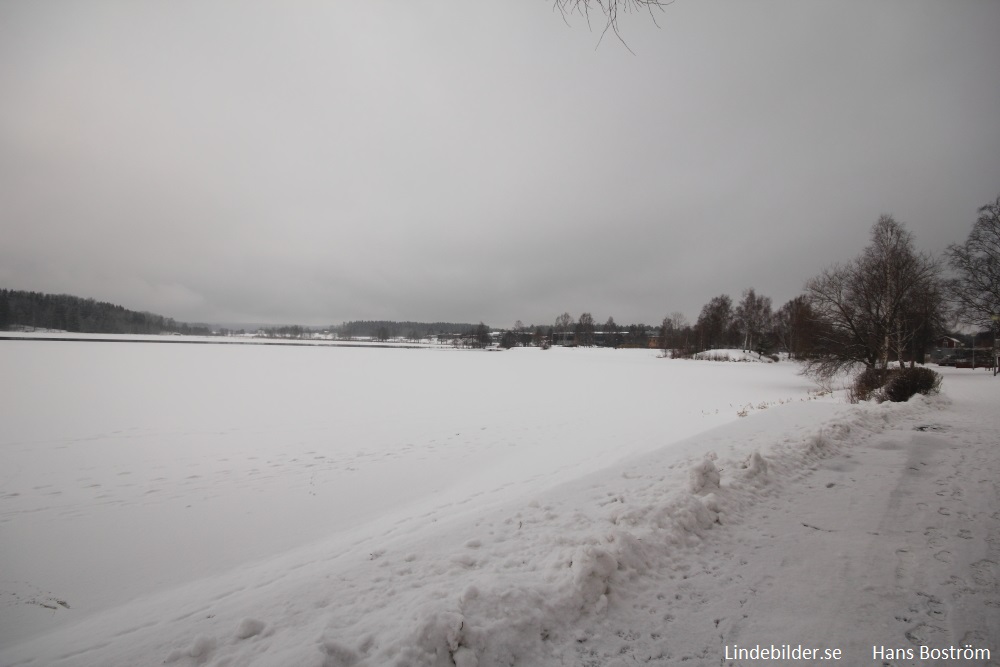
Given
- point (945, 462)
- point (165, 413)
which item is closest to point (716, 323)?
point (945, 462)

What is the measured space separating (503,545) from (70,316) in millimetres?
128973

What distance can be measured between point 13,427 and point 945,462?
70.4ft

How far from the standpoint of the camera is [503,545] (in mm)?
3828

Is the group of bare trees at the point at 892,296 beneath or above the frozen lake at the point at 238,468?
above

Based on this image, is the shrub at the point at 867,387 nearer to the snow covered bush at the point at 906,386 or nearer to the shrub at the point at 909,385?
the snow covered bush at the point at 906,386

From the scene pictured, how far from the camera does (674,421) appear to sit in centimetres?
1277

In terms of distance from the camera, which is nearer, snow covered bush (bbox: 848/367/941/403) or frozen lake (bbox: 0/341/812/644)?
frozen lake (bbox: 0/341/812/644)

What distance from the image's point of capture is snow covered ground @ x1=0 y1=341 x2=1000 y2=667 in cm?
258

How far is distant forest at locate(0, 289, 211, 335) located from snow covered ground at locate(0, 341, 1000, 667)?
81030 mm

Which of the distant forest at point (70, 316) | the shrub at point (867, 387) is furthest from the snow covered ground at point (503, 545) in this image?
the distant forest at point (70, 316)

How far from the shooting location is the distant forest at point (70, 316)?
6209cm

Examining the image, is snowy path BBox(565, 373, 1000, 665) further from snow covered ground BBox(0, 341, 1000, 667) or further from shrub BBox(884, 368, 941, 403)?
shrub BBox(884, 368, 941, 403)

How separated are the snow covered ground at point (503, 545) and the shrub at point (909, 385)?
2914 mm

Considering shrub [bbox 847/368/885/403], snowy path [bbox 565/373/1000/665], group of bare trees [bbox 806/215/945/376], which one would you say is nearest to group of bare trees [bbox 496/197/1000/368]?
group of bare trees [bbox 806/215/945/376]
